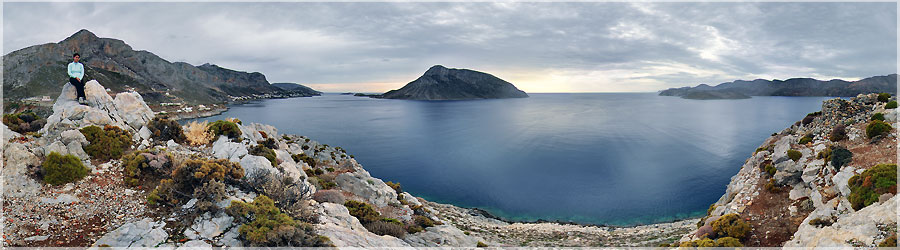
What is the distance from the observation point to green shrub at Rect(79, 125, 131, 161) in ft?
43.5

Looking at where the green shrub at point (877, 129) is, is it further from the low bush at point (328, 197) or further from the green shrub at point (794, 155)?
the low bush at point (328, 197)

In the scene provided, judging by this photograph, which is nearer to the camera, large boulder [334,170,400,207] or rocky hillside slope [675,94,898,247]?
rocky hillside slope [675,94,898,247]

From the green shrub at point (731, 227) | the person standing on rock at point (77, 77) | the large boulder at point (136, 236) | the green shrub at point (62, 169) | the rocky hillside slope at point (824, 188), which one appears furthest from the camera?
the person standing on rock at point (77, 77)

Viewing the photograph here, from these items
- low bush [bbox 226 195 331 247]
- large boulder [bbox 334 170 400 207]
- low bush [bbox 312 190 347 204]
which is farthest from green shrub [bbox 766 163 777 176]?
low bush [bbox 226 195 331 247]

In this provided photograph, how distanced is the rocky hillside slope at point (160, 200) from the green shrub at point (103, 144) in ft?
0.13

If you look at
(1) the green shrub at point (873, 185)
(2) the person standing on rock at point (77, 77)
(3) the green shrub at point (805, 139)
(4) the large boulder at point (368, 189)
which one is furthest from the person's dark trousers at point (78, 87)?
Answer: (3) the green shrub at point (805, 139)

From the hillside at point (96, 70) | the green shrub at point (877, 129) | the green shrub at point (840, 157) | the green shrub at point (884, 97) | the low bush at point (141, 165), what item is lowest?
the green shrub at point (840, 157)

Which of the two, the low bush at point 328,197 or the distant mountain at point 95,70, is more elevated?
the distant mountain at point 95,70

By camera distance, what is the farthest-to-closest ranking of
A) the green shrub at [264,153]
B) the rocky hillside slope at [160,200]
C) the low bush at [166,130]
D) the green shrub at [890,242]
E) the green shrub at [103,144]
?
the green shrub at [264,153] → the low bush at [166,130] → the green shrub at [103,144] → the rocky hillside slope at [160,200] → the green shrub at [890,242]

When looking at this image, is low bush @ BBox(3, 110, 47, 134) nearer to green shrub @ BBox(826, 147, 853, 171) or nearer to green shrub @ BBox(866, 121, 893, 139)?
green shrub @ BBox(826, 147, 853, 171)

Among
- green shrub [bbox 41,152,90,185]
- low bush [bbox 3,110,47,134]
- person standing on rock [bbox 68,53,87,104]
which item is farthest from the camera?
person standing on rock [bbox 68,53,87,104]

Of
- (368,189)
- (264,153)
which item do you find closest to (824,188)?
(368,189)

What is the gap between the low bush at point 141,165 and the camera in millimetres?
11837

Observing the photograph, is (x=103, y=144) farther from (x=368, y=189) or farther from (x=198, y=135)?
(x=368, y=189)
